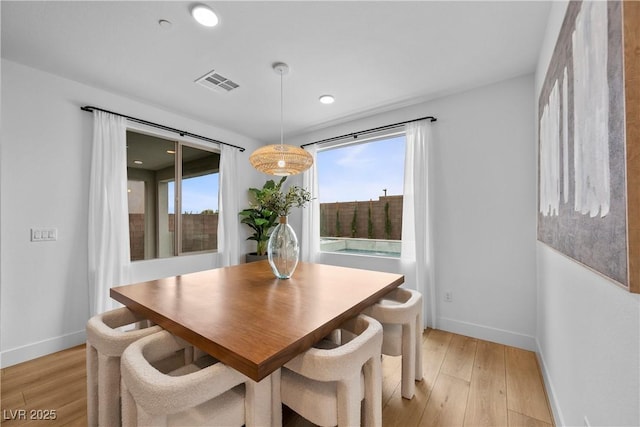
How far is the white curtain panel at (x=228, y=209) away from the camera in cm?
390

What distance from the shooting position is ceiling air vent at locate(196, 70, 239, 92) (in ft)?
8.17

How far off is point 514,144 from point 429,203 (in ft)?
3.15

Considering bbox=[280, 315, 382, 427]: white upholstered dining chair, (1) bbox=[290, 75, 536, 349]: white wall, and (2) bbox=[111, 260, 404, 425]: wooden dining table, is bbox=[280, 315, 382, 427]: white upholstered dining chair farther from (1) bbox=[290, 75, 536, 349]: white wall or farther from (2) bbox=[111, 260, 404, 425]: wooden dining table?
(1) bbox=[290, 75, 536, 349]: white wall

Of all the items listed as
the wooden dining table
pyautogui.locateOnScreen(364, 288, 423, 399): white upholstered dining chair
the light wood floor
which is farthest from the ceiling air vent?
the light wood floor

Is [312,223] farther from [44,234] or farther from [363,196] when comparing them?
[44,234]

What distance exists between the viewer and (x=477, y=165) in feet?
8.89

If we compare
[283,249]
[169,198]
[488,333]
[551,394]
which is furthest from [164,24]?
[488,333]

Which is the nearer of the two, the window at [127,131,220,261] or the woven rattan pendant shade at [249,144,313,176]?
the woven rattan pendant shade at [249,144,313,176]

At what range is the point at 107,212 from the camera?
2.72 metres

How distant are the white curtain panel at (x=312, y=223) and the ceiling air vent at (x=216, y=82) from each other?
5.21 feet

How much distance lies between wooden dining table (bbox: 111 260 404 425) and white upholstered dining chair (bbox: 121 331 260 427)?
6 centimetres

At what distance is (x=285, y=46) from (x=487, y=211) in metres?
2.48

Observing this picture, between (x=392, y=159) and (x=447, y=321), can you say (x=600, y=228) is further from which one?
(x=392, y=159)

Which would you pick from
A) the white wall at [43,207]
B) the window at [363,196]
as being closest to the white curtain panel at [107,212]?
the white wall at [43,207]
